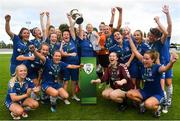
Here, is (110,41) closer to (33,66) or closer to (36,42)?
(36,42)

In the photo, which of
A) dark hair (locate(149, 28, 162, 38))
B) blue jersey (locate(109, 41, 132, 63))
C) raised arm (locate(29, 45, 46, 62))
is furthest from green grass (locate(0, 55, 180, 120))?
dark hair (locate(149, 28, 162, 38))

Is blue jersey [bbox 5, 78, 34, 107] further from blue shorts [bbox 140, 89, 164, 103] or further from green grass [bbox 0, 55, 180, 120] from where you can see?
blue shorts [bbox 140, 89, 164, 103]

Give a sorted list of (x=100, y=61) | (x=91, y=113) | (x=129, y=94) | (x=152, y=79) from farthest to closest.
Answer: (x=100, y=61) → (x=91, y=113) → (x=129, y=94) → (x=152, y=79)

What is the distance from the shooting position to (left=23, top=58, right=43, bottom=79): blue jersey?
8.78 metres

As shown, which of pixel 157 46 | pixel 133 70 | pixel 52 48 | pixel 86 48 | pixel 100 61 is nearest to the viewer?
pixel 157 46

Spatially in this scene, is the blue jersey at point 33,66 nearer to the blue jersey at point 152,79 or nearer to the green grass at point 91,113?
the green grass at point 91,113

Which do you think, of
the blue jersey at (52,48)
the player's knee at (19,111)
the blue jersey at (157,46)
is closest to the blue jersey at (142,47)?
the blue jersey at (157,46)

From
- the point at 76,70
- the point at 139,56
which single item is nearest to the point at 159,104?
the point at 139,56

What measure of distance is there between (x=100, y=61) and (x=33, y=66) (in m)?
2.02

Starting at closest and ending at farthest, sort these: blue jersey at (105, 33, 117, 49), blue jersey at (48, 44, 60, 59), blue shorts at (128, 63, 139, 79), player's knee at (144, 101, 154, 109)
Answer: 1. player's knee at (144, 101, 154, 109)
2. blue shorts at (128, 63, 139, 79)
3. blue jersey at (48, 44, 60, 59)
4. blue jersey at (105, 33, 117, 49)

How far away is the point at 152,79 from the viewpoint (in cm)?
766

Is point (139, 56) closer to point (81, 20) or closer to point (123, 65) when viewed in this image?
point (123, 65)

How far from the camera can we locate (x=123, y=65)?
8250 mm

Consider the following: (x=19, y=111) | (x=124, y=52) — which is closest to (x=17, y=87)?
(x=19, y=111)
